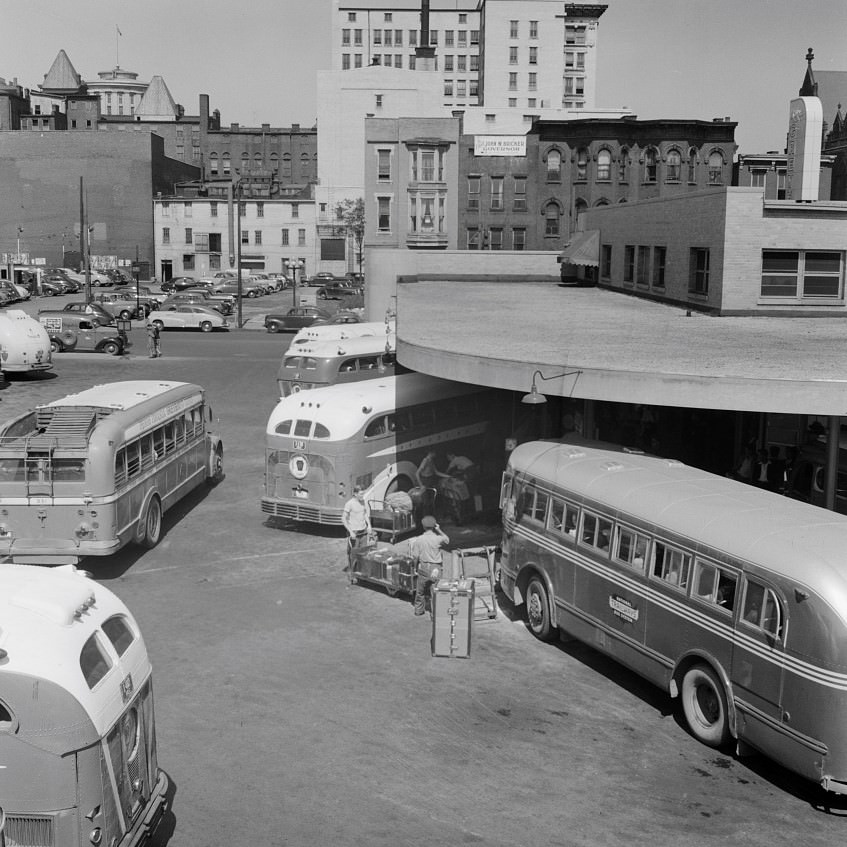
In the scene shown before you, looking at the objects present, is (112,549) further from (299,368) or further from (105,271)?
(105,271)

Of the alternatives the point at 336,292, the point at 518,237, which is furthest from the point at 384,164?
the point at 518,237

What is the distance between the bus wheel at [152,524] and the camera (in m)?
19.5

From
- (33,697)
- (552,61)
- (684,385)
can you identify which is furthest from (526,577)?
(552,61)

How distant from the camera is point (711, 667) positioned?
1200cm

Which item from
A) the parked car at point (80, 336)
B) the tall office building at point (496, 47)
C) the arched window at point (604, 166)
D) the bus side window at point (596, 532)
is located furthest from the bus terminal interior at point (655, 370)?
the tall office building at point (496, 47)

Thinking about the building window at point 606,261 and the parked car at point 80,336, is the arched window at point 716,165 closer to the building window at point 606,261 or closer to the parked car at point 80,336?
the building window at point 606,261

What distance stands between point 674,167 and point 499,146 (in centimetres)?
1353

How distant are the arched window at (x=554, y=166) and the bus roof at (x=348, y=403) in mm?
61370

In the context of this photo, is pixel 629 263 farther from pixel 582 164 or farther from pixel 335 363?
pixel 582 164

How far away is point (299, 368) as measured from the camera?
31.6m

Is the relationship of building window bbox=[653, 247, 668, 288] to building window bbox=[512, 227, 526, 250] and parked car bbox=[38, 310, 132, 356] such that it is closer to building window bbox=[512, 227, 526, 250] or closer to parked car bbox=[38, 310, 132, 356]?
parked car bbox=[38, 310, 132, 356]

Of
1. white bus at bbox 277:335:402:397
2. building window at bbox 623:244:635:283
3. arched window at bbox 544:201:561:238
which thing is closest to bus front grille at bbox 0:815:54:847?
white bus at bbox 277:335:402:397

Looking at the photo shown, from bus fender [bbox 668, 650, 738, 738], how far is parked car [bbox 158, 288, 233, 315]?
52755mm

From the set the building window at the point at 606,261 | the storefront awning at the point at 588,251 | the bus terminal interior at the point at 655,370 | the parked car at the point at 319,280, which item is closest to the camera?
the bus terminal interior at the point at 655,370
